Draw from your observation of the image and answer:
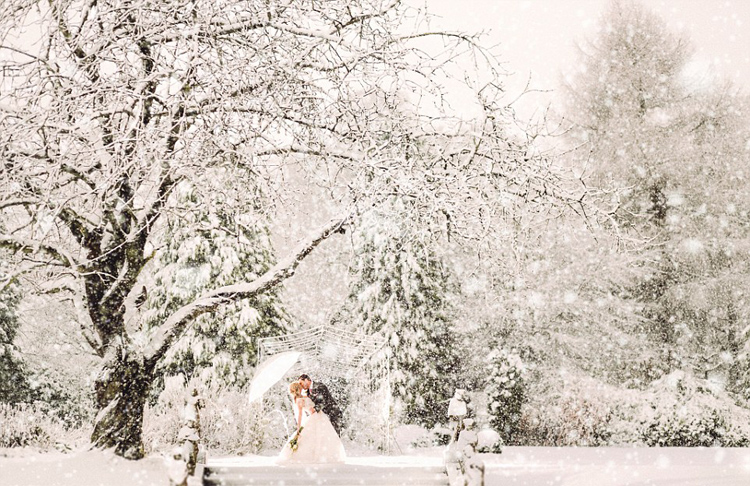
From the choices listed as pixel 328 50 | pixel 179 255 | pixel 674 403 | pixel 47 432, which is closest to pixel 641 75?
pixel 674 403

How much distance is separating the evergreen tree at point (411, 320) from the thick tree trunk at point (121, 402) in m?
12.1

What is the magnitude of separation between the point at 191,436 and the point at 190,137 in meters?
4.57

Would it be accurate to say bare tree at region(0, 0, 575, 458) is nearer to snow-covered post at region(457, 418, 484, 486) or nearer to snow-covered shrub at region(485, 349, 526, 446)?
snow-covered post at region(457, 418, 484, 486)

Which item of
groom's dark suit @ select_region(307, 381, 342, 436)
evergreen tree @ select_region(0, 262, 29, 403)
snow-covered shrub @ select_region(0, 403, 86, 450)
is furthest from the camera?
evergreen tree @ select_region(0, 262, 29, 403)

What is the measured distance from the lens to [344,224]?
10375 millimetres

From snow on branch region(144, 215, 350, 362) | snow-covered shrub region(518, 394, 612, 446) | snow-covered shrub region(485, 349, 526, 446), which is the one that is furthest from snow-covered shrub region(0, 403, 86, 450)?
snow-covered shrub region(518, 394, 612, 446)

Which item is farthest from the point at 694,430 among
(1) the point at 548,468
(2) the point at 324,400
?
(2) the point at 324,400

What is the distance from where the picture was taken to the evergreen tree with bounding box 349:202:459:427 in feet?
74.9

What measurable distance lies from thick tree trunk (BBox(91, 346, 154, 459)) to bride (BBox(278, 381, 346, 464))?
2780 millimetres

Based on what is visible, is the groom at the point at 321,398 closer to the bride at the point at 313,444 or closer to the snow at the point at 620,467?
the bride at the point at 313,444

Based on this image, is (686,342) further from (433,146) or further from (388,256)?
(433,146)

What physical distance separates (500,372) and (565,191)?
35.5 feet

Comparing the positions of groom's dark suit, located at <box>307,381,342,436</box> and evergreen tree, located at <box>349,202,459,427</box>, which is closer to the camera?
groom's dark suit, located at <box>307,381,342,436</box>

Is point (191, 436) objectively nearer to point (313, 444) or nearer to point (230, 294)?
point (230, 294)
